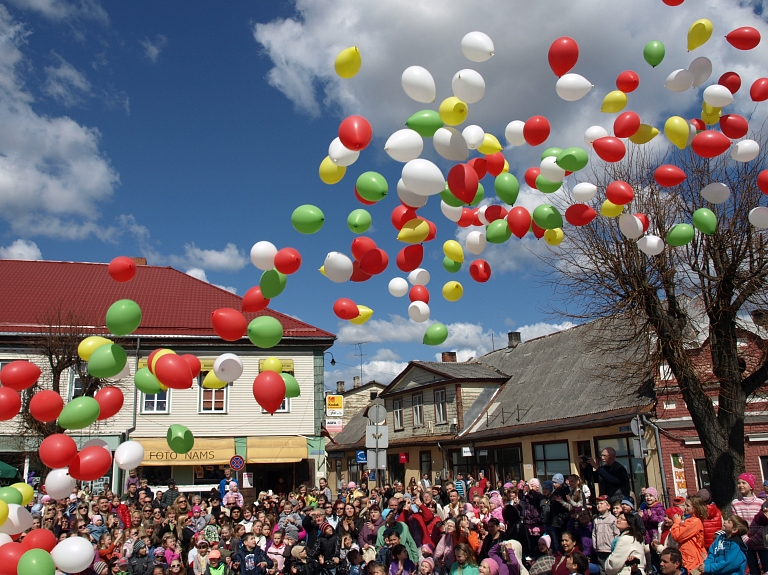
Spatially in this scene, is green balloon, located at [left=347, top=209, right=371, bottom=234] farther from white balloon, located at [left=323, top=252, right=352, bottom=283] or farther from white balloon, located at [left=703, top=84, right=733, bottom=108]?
white balloon, located at [left=703, top=84, right=733, bottom=108]

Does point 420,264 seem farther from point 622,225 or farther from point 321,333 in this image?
point 321,333

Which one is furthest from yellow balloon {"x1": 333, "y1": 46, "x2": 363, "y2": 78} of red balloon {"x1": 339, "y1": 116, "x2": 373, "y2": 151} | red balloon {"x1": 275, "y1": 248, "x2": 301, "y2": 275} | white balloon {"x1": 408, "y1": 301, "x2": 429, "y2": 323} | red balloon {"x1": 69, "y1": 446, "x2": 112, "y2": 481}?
red balloon {"x1": 69, "y1": 446, "x2": 112, "y2": 481}

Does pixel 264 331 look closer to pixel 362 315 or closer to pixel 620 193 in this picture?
pixel 362 315

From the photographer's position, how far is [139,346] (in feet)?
75.0

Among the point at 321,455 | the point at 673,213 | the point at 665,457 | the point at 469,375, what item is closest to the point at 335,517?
the point at 673,213

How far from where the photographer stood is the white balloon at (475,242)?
25.6 feet

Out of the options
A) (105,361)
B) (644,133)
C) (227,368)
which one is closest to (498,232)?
(644,133)

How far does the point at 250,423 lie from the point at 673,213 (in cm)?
1534

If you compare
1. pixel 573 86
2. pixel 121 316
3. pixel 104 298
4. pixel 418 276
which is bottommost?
pixel 121 316

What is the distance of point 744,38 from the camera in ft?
22.8

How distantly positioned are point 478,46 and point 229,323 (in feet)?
11.4

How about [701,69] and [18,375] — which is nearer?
[18,375]

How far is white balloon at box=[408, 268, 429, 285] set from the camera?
779 cm

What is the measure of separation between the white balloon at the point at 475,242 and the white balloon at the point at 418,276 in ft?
1.95
